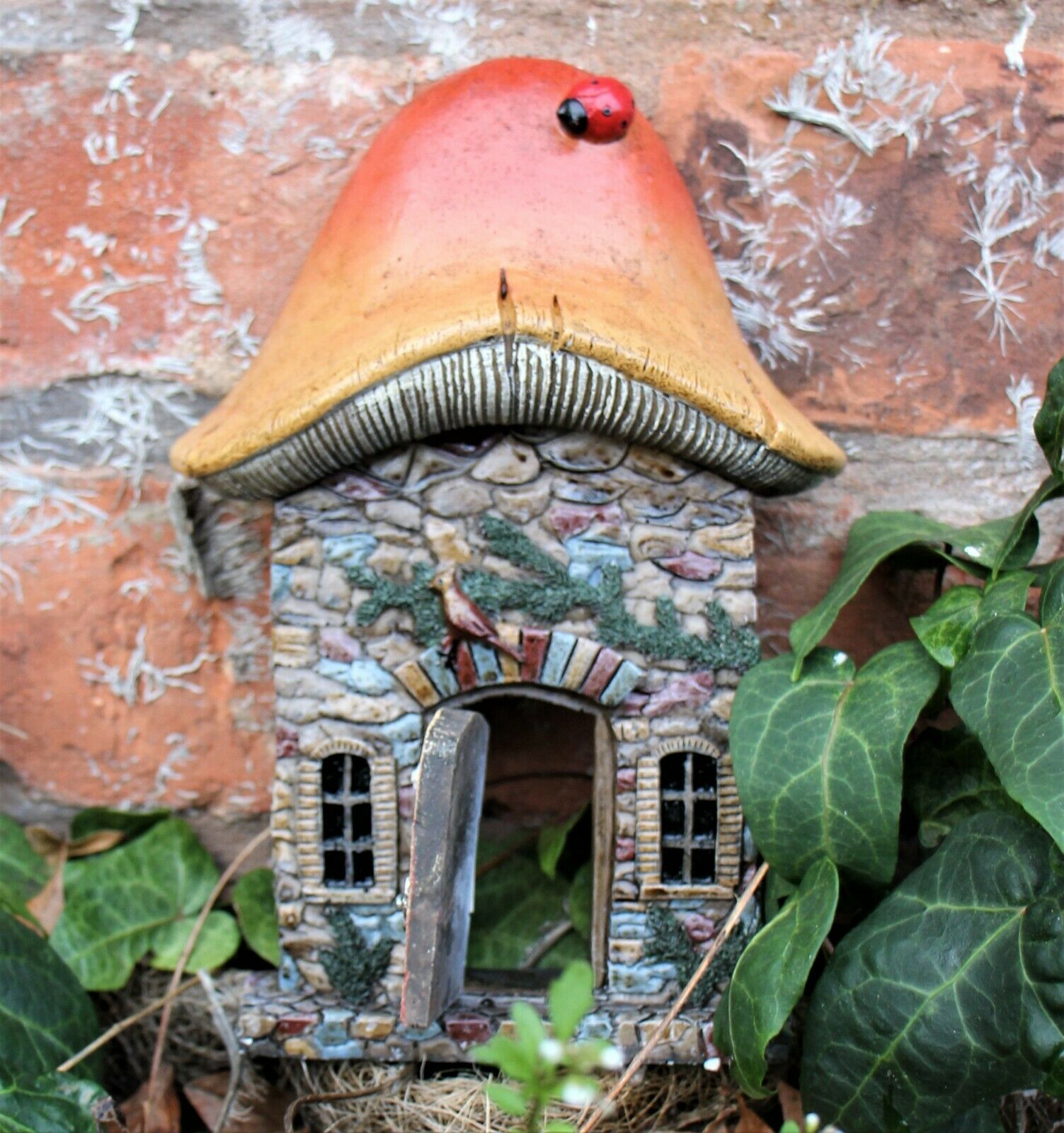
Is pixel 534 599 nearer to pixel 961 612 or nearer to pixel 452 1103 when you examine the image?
pixel 961 612

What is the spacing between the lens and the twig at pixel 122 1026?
185cm

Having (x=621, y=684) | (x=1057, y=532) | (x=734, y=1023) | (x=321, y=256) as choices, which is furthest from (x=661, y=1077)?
(x=321, y=256)

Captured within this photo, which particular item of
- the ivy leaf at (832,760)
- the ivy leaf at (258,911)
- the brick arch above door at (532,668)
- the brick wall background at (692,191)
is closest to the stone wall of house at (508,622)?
the brick arch above door at (532,668)

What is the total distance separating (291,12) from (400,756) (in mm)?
1370

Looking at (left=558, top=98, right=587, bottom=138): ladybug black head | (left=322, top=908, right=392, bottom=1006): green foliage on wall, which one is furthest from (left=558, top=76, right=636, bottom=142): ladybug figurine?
(left=322, top=908, right=392, bottom=1006): green foliage on wall

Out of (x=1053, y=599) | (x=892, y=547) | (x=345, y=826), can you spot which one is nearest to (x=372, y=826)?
(x=345, y=826)

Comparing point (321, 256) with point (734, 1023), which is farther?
point (321, 256)

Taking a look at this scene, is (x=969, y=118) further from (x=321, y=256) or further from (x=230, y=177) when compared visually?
(x=230, y=177)

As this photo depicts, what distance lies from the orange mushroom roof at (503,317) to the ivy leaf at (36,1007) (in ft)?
2.71

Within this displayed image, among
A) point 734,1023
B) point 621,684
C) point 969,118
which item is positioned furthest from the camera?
point 969,118

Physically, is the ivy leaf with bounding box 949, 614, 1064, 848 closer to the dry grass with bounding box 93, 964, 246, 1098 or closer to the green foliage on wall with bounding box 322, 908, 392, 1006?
the green foliage on wall with bounding box 322, 908, 392, 1006

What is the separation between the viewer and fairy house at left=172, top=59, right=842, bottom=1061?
5.78 ft

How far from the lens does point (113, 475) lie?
86.0 inches

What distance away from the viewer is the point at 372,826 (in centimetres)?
185
